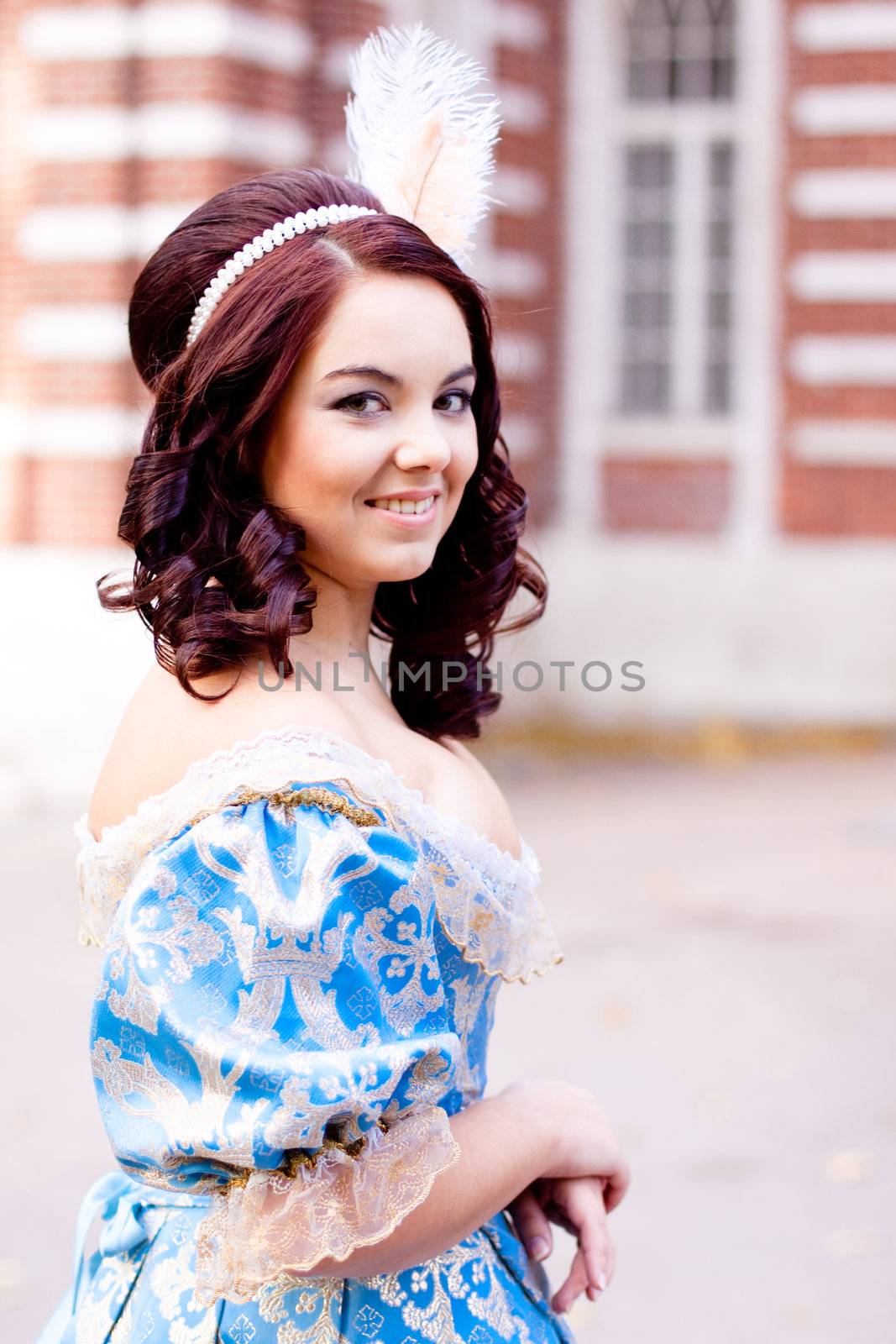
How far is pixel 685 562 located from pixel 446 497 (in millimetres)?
9228

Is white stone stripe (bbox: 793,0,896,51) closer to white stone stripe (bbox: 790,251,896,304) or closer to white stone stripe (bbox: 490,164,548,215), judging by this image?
white stone stripe (bbox: 790,251,896,304)

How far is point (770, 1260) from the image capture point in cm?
388

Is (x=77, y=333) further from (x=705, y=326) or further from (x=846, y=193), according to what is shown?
(x=846, y=193)

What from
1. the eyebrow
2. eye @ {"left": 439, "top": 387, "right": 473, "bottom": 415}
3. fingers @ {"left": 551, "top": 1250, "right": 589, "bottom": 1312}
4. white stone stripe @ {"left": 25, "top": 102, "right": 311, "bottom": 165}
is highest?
white stone stripe @ {"left": 25, "top": 102, "right": 311, "bottom": 165}

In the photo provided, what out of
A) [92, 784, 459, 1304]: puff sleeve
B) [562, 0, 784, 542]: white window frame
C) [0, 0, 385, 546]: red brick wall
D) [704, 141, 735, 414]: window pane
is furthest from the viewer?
[704, 141, 735, 414]: window pane

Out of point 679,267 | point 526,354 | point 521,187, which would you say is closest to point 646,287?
point 679,267

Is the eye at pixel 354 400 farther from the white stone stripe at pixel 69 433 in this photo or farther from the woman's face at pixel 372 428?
the white stone stripe at pixel 69 433

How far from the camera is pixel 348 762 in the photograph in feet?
4.79

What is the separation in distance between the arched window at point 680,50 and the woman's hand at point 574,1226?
1050 centimetres

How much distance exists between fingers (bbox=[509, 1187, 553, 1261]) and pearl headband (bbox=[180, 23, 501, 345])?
1.02 metres

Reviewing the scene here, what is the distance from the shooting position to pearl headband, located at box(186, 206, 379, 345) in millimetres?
1558

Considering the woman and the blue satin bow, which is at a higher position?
the woman

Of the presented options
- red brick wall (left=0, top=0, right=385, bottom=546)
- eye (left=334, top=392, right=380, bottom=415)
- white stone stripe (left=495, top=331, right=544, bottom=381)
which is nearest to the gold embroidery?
eye (left=334, top=392, right=380, bottom=415)

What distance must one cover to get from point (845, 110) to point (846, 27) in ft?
1.69
